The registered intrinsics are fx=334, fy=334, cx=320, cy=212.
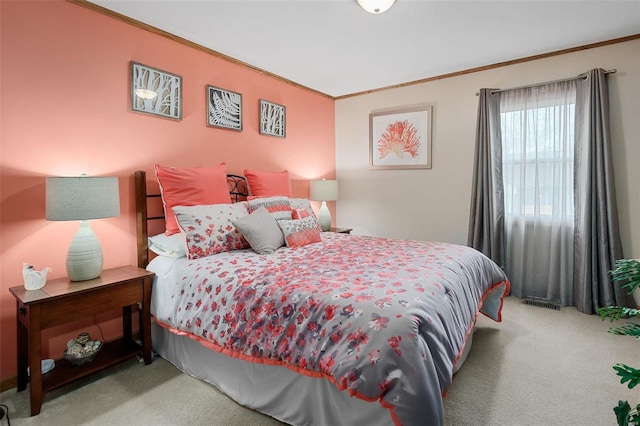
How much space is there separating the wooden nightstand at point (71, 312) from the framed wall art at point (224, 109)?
5.22 feet

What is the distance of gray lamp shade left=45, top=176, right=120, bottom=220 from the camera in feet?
6.34

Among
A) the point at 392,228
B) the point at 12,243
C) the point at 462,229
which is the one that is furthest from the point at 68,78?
the point at 462,229

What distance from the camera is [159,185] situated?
2.75m

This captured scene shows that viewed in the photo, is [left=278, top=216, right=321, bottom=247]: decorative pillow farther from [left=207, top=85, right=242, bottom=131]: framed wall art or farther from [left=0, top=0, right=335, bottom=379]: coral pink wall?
[left=207, top=85, right=242, bottom=131]: framed wall art

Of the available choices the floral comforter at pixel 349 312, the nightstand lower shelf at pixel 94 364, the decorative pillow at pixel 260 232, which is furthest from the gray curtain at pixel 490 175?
the nightstand lower shelf at pixel 94 364

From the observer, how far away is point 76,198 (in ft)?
6.44

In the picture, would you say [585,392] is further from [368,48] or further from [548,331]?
[368,48]

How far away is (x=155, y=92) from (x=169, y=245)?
1.30 metres

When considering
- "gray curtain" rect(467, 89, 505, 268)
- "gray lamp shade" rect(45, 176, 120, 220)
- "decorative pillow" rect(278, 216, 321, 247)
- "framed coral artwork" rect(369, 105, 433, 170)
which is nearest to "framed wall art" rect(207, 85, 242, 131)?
"decorative pillow" rect(278, 216, 321, 247)

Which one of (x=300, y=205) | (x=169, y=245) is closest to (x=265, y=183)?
(x=300, y=205)

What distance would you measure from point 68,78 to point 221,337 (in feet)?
6.69

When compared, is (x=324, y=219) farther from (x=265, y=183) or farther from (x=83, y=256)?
(x=83, y=256)

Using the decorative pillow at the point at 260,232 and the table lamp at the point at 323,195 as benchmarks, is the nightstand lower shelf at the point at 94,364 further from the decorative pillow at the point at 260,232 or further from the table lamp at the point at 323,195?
the table lamp at the point at 323,195

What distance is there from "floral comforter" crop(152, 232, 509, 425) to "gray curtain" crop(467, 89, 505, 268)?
4.06 ft
